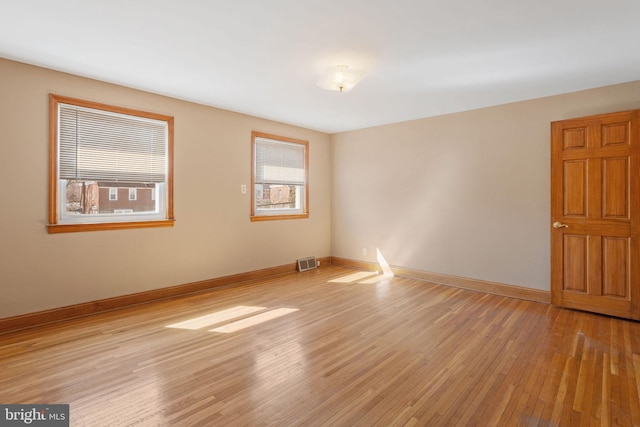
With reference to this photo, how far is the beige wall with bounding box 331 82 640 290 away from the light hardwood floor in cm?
90

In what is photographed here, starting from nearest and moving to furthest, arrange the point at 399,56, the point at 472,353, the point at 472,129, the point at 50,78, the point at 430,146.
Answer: the point at 472,353 → the point at 399,56 → the point at 50,78 → the point at 472,129 → the point at 430,146

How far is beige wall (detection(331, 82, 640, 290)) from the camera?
13.4ft

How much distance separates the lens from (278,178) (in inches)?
220

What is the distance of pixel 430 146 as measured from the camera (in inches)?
199

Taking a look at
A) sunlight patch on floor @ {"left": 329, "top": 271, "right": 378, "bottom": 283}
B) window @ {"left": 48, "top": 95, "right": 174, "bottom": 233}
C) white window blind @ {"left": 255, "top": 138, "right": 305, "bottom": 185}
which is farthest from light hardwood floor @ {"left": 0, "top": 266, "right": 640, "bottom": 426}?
white window blind @ {"left": 255, "top": 138, "right": 305, "bottom": 185}

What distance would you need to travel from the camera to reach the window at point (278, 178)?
17.3ft

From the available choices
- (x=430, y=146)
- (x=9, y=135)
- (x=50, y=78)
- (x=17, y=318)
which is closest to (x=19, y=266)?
(x=17, y=318)

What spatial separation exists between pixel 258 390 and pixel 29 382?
161cm

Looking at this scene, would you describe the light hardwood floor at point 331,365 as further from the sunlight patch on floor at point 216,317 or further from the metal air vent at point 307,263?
the metal air vent at point 307,263

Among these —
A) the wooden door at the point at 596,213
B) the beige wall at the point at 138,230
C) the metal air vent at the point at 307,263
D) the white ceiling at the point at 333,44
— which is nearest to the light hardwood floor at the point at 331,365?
the wooden door at the point at 596,213

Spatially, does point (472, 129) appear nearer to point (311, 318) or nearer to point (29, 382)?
point (311, 318)

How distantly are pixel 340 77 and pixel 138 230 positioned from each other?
2990 millimetres
